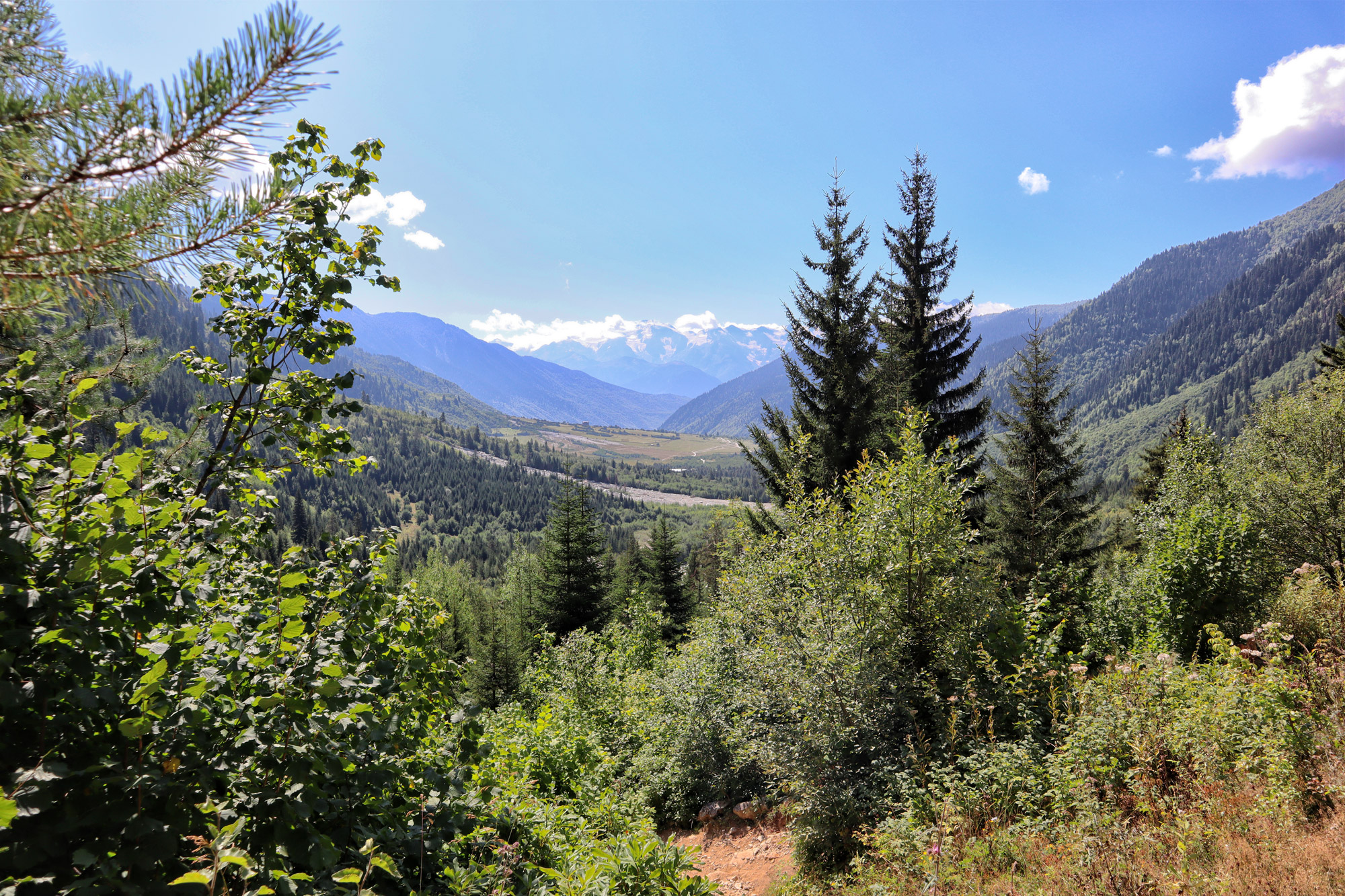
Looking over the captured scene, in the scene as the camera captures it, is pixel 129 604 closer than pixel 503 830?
Yes

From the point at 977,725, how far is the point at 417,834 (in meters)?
8.56

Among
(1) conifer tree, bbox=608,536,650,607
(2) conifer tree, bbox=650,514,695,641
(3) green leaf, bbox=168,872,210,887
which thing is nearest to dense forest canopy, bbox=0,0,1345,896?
(3) green leaf, bbox=168,872,210,887

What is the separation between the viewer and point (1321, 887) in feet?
13.4

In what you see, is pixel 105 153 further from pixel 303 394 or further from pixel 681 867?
pixel 681 867

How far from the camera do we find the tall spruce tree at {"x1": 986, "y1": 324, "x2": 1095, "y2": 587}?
19.8m

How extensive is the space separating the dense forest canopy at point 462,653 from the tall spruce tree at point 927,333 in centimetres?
32

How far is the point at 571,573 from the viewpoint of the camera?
101 ft

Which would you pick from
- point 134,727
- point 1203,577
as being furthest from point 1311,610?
point 134,727

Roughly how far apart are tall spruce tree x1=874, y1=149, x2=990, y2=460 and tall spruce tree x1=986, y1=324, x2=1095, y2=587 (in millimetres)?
3800

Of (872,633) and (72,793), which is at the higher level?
(72,793)

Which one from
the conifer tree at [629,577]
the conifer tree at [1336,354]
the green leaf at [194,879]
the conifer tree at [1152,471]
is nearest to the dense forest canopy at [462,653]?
the green leaf at [194,879]

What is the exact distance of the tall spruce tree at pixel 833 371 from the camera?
16.6 metres

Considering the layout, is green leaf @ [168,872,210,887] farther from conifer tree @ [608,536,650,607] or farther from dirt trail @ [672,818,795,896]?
conifer tree @ [608,536,650,607]

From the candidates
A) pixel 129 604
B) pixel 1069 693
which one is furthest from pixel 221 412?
pixel 1069 693
